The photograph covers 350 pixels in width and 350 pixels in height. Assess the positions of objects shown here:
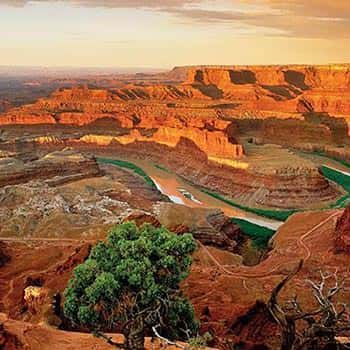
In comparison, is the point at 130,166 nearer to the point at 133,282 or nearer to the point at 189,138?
the point at 189,138

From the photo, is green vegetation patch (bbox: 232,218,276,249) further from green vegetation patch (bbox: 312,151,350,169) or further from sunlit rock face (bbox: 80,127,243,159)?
green vegetation patch (bbox: 312,151,350,169)

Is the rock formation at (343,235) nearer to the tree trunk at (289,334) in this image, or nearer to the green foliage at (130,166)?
the tree trunk at (289,334)

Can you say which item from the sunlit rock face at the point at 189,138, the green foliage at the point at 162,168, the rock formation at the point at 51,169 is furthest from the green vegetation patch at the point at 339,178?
the rock formation at the point at 51,169

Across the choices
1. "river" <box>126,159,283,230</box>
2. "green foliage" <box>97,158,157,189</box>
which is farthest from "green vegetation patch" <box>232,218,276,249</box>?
"green foliage" <box>97,158,157,189</box>

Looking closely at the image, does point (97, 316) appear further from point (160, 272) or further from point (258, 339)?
point (258, 339)

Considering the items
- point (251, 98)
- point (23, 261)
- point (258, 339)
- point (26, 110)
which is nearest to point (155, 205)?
point (23, 261)
